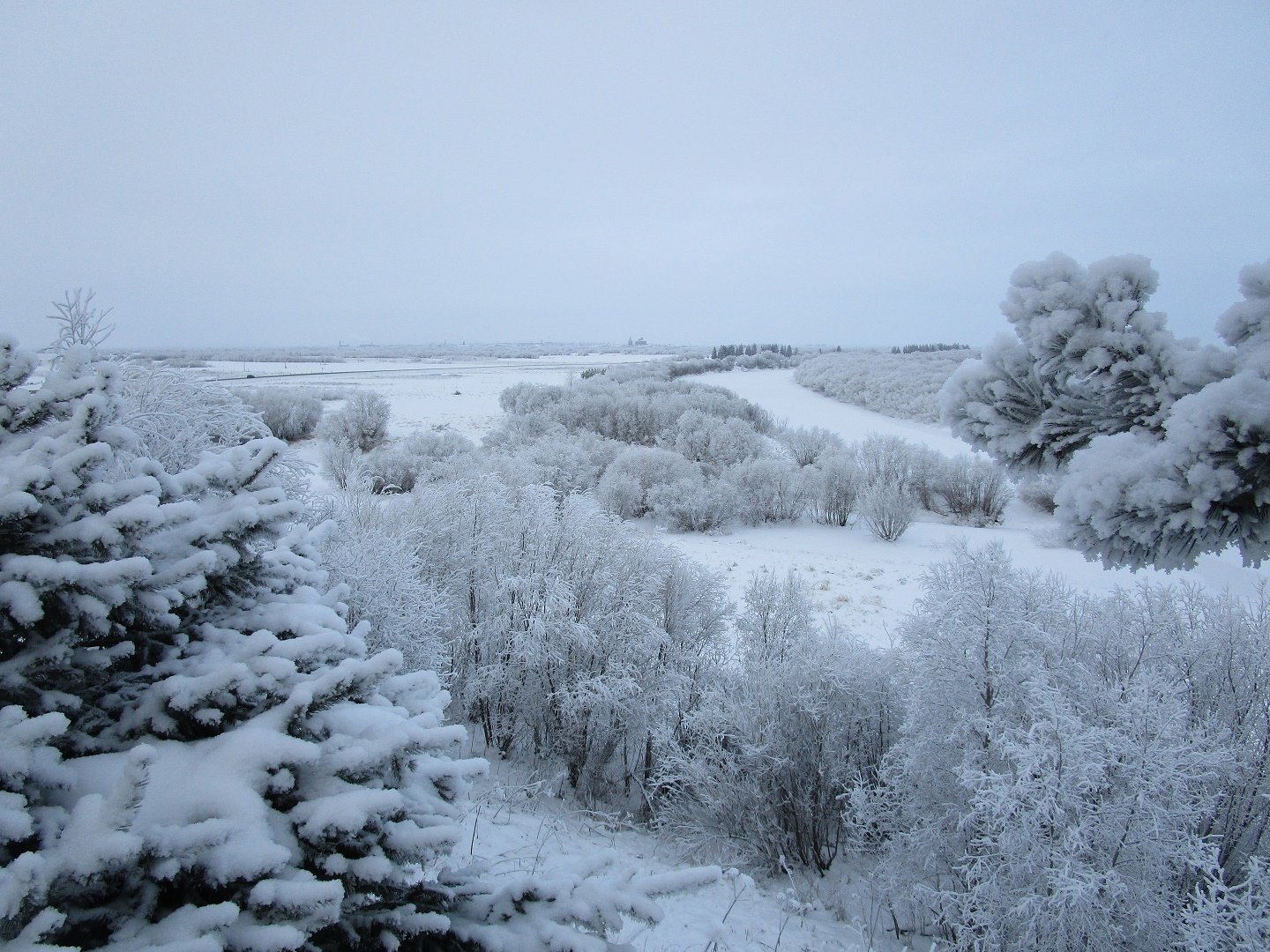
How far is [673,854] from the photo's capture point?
454 cm

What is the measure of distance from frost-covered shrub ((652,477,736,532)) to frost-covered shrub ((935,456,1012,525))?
17.2 ft

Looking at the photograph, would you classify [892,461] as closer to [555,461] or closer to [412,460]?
[555,461]

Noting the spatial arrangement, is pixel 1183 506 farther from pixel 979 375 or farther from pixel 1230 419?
pixel 979 375

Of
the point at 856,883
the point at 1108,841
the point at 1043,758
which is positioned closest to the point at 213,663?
the point at 1043,758

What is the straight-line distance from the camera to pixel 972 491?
1380cm

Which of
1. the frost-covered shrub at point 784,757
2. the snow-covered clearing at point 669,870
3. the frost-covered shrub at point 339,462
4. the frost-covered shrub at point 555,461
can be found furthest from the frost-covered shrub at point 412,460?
the frost-covered shrub at point 784,757

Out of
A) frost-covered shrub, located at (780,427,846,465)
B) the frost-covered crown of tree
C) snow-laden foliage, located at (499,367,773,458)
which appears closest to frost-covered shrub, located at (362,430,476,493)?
snow-laden foliage, located at (499,367,773,458)

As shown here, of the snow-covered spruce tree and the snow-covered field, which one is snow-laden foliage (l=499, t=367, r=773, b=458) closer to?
the snow-covered field

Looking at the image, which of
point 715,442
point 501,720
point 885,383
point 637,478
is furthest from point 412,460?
point 885,383

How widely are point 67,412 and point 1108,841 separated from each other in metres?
4.25

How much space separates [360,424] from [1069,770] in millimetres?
18901

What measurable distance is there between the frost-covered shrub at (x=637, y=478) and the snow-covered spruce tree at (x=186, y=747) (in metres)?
11.2

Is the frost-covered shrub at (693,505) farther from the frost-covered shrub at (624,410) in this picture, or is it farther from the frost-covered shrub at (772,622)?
the frost-covered shrub at (624,410)

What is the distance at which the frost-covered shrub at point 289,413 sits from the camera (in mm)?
19484
